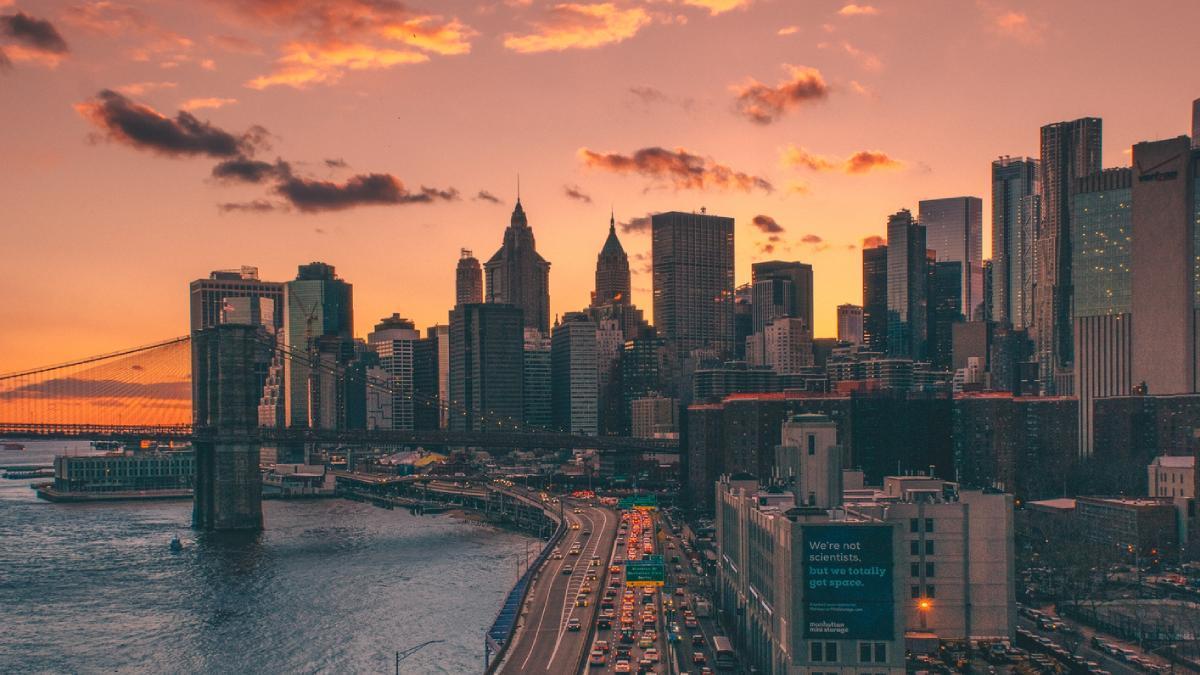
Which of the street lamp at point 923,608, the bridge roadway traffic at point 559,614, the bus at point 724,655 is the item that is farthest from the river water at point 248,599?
the street lamp at point 923,608

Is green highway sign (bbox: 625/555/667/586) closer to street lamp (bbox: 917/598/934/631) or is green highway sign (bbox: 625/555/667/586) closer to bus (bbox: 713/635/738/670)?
bus (bbox: 713/635/738/670)

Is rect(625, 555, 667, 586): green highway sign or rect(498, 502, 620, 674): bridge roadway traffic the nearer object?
rect(498, 502, 620, 674): bridge roadway traffic

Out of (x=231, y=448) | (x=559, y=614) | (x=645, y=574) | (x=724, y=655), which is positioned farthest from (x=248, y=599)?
(x=231, y=448)

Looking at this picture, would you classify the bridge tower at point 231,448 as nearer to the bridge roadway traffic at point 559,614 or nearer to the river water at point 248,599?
the river water at point 248,599

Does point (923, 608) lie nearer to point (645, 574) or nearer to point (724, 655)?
point (724, 655)

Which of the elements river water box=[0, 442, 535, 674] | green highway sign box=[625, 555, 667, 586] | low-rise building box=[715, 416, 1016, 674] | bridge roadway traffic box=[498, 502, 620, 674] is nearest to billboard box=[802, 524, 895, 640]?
low-rise building box=[715, 416, 1016, 674]

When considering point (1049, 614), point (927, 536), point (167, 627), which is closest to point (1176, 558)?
point (1049, 614)
